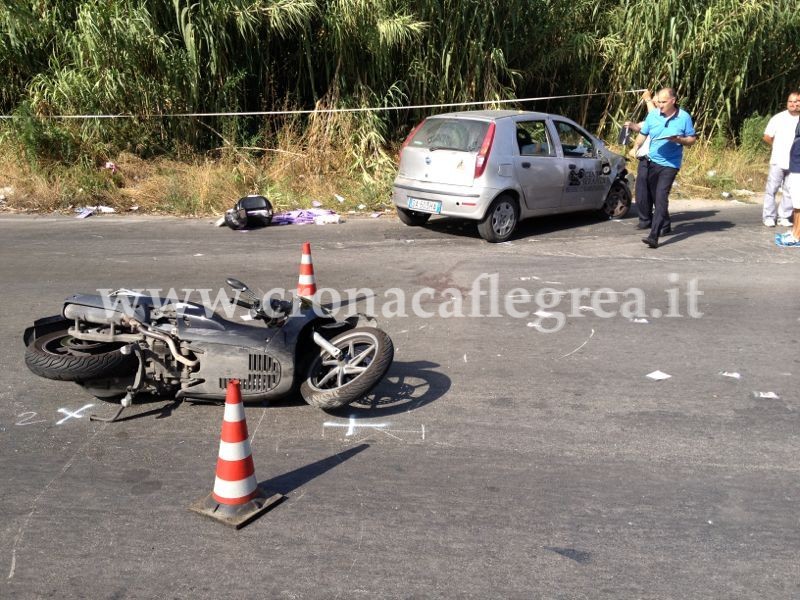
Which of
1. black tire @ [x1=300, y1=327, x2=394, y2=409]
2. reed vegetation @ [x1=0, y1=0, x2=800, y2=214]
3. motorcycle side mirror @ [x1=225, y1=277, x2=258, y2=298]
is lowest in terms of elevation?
black tire @ [x1=300, y1=327, x2=394, y2=409]

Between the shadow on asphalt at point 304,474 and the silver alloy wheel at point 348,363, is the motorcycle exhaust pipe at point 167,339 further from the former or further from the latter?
the shadow on asphalt at point 304,474

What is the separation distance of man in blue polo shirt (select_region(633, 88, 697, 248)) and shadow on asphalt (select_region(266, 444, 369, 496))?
672 centimetres

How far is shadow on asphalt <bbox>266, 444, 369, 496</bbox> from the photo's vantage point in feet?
13.9

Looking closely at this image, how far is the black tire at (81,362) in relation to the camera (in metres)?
4.86

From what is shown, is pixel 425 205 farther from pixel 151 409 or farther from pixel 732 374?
pixel 151 409

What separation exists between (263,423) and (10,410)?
1705mm

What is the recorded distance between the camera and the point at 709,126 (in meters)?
17.6

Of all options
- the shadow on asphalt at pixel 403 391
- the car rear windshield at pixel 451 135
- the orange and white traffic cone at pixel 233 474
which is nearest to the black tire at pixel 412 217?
the car rear windshield at pixel 451 135

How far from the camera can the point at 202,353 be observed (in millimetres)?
4895

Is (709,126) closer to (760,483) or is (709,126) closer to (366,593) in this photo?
(760,483)

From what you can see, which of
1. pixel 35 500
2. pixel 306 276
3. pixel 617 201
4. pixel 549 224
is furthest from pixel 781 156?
pixel 35 500

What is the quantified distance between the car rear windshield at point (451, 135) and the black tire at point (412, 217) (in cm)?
106

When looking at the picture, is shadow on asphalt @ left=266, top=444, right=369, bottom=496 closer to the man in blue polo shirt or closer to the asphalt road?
the asphalt road

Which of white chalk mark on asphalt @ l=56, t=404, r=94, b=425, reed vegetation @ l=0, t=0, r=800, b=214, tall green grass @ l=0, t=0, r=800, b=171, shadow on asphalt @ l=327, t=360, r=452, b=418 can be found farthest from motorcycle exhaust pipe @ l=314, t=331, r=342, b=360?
tall green grass @ l=0, t=0, r=800, b=171
